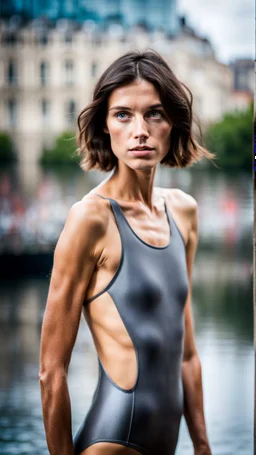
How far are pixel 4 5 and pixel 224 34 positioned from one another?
2.25 metres

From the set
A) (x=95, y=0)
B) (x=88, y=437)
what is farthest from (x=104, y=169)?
(x=95, y=0)

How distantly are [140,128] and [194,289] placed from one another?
6852 millimetres

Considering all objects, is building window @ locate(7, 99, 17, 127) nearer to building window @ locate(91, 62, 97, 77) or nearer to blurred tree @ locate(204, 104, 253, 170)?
building window @ locate(91, 62, 97, 77)

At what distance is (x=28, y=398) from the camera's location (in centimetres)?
475

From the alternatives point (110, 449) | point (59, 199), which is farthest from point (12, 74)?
point (110, 449)

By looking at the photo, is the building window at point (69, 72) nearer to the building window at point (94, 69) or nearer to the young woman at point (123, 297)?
the building window at point (94, 69)

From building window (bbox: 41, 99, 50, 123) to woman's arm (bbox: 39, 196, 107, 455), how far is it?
6723 mm

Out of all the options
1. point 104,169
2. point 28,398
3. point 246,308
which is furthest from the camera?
point 246,308

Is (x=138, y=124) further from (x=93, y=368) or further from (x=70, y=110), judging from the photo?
(x=70, y=110)

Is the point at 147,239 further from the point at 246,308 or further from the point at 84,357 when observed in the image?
the point at 246,308

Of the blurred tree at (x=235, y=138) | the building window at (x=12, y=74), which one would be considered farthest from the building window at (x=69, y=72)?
the blurred tree at (x=235, y=138)

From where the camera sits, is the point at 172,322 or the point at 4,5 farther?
the point at 4,5

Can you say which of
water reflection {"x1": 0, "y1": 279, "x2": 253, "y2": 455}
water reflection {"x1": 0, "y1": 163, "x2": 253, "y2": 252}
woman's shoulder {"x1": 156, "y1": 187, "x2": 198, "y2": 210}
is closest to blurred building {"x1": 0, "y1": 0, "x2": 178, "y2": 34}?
water reflection {"x1": 0, "y1": 163, "x2": 253, "y2": 252}

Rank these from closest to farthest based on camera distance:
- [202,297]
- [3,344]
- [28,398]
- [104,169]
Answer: [104,169]
[28,398]
[3,344]
[202,297]
